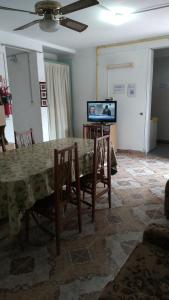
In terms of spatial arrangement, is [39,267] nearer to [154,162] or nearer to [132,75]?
[154,162]

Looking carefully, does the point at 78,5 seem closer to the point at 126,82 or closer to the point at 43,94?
the point at 43,94

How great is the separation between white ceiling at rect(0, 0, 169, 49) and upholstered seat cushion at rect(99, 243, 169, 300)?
2816 mm

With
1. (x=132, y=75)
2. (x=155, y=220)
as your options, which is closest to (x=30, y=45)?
(x=132, y=75)

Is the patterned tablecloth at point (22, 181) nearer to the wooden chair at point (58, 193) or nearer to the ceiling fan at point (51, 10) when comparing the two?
the wooden chair at point (58, 193)

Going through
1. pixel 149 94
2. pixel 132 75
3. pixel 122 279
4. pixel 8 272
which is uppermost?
pixel 132 75

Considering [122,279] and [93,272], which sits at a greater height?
[122,279]

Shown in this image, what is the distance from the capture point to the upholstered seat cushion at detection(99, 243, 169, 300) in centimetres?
108

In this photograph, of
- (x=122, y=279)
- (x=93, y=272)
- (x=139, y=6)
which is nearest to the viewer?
(x=122, y=279)

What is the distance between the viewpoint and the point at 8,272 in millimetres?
1830

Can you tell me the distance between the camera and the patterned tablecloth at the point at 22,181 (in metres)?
1.72

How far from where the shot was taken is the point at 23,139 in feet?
10.4

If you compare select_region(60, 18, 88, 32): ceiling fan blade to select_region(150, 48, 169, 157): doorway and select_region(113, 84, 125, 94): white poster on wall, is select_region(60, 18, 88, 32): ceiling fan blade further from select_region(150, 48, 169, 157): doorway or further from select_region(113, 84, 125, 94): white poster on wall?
select_region(150, 48, 169, 157): doorway

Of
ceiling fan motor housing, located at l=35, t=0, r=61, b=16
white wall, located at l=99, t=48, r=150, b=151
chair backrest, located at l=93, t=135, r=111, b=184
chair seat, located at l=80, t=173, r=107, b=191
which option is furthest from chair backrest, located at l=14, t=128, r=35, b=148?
white wall, located at l=99, t=48, r=150, b=151

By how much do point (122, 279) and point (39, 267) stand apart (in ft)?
3.14
